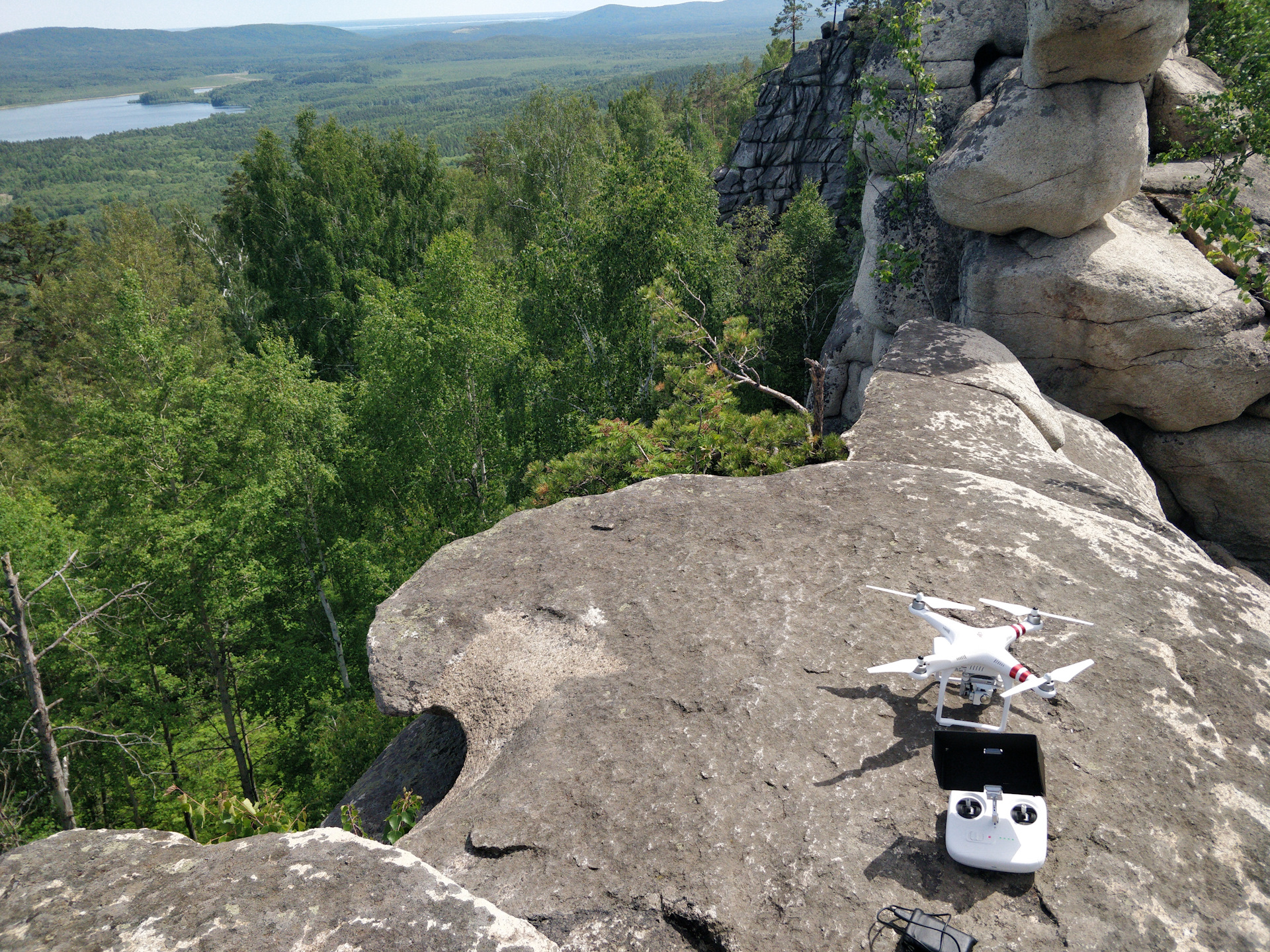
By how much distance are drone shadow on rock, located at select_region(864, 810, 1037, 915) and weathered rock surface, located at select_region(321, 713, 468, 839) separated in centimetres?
447

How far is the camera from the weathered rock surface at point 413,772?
8.27 meters

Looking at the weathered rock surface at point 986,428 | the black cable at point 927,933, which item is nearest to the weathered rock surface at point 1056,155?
the weathered rock surface at point 986,428

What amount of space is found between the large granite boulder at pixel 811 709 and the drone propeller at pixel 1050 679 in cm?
74

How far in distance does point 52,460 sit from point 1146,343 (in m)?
35.3

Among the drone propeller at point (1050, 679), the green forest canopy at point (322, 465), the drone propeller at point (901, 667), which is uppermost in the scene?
the drone propeller at point (1050, 679)

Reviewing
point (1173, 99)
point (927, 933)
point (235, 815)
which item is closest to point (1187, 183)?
point (1173, 99)

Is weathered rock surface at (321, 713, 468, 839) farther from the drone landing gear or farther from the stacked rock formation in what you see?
the stacked rock formation

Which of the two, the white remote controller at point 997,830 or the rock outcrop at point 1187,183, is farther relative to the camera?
the rock outcrop at point 1187,183

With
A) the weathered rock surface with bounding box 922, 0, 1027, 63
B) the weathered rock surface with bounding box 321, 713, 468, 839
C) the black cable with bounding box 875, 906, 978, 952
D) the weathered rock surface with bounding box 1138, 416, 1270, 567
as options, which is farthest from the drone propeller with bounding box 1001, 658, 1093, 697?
the weathered rock surface with bounding box 922, 0, 1027, 63

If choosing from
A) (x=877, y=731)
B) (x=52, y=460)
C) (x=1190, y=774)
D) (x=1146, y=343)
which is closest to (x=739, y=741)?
(x=877, y=731)

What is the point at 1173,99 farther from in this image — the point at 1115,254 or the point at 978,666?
the point at 978,666

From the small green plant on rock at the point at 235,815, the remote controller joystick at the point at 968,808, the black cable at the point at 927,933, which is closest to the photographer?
the black cable at the point at 927,933

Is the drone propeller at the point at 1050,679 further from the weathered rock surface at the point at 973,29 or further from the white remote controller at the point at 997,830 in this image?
the weathered rock surface at the point at 973,29

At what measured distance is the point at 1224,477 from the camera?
16094mm
